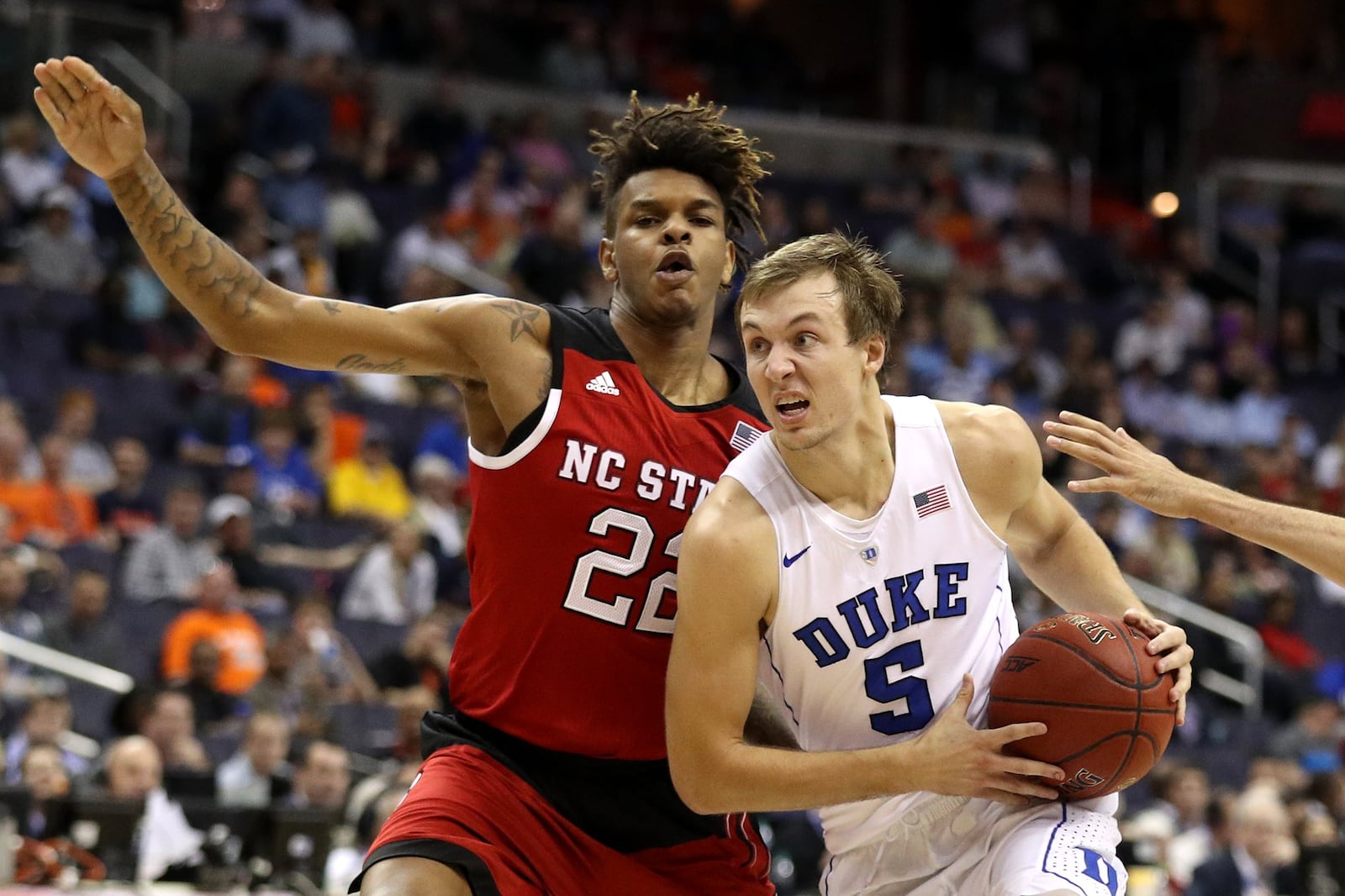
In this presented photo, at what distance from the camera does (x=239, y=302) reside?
3.70 meters

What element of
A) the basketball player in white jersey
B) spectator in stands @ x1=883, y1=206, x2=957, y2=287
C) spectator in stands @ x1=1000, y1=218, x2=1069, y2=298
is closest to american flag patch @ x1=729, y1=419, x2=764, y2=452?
the basketball player in white jersey

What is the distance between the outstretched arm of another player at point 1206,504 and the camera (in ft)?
12.5

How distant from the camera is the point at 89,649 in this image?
29.0ft

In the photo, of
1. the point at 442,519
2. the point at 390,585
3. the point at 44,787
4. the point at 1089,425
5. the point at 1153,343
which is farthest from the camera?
the point at 1153,343

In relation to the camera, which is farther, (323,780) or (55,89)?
(323,780)

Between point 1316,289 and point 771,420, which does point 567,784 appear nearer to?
point 771,420

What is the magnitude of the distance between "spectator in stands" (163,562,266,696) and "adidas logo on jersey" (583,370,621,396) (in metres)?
5.36

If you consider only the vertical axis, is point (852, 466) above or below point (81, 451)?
above

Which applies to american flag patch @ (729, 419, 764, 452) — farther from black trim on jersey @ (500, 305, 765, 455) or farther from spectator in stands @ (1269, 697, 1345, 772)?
spectator in stands @ (1269, 697, 1345, 772)

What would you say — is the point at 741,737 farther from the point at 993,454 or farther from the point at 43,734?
the point at 43,734

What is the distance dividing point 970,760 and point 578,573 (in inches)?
38.8

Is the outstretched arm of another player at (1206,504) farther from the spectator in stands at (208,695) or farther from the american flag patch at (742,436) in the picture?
the spectator in stands at (208,695)

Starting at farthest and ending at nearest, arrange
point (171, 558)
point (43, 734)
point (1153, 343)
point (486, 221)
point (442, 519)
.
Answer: point (1153, 343) → point (486, 221) → point (442, 519) → point (171, 558) → point (43, 734)

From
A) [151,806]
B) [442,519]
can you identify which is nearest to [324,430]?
[442,519]
